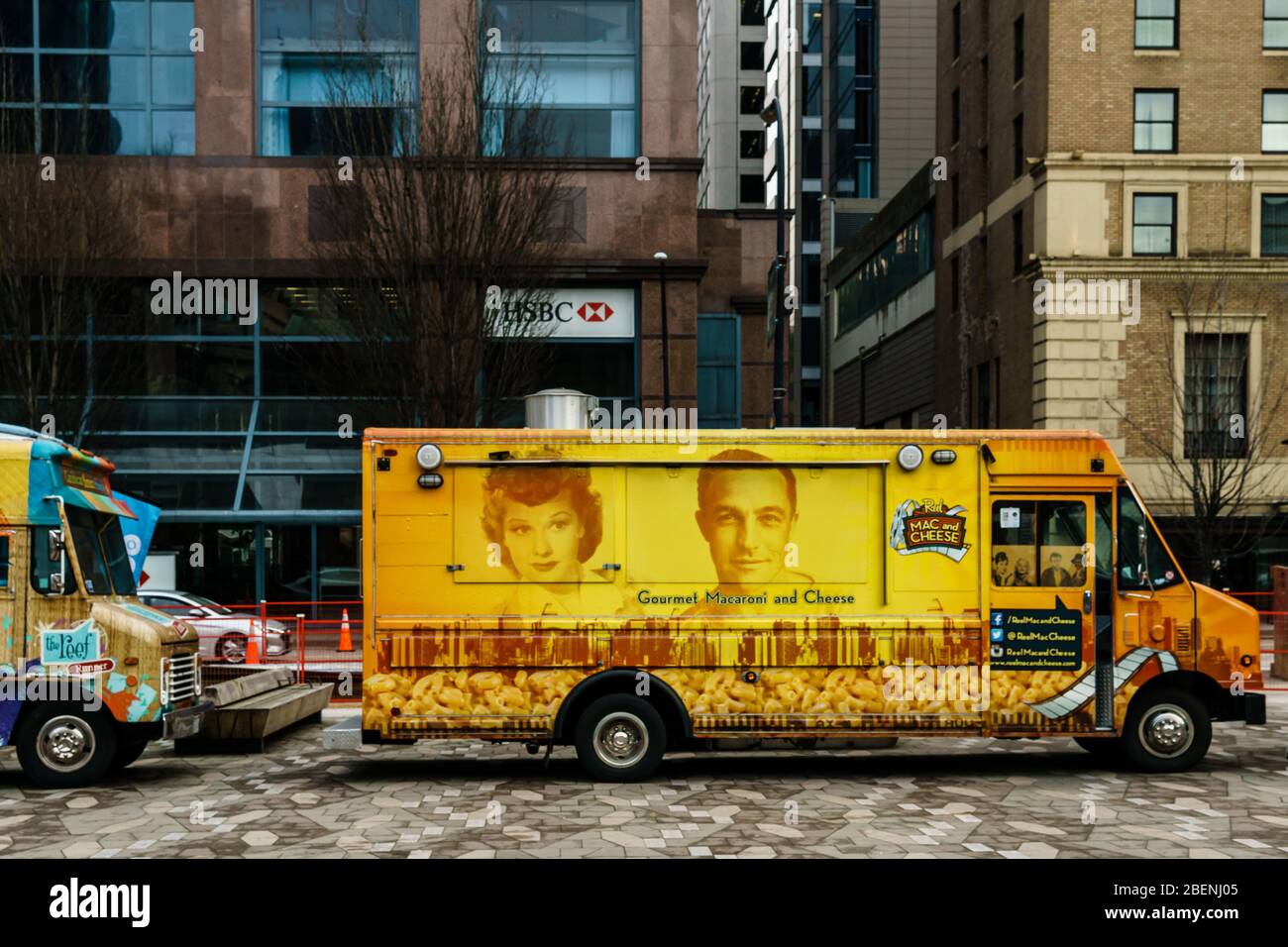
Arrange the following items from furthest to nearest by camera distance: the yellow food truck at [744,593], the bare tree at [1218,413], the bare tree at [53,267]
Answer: the bare tree at [1218,413], the bare tree at [53,267], the yellow food truck at [744,593]

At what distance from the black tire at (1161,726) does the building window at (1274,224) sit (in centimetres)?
2329

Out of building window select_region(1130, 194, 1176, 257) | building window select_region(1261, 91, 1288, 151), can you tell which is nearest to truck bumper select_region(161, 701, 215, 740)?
building window select_region(1130, 194, 1176, 257)

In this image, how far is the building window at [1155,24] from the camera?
2950cm

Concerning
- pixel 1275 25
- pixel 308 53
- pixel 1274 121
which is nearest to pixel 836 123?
pixel 1275 25

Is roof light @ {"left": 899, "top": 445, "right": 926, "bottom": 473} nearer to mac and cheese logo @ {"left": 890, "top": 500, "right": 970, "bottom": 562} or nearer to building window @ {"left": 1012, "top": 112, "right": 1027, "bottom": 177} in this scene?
mac and cheese logo @ {"left": 890, "top": 500, "right": 970, "bottom": 562}

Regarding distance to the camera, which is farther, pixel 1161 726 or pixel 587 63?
pixel 587 63

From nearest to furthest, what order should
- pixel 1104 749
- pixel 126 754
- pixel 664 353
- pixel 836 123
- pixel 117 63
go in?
pixel 126 754
pixel 1104 749
pixel 664 353
pixel 117 63
pixel 836 123

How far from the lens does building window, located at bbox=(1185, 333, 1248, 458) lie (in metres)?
26.8

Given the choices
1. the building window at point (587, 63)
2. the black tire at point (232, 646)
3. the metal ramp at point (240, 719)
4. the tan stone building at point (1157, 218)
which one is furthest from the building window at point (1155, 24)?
the metal ramp at point (240, 719)

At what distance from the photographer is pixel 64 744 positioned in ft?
32.8

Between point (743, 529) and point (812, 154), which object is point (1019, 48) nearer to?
point (743, 529)

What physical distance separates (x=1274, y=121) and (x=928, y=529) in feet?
84.2

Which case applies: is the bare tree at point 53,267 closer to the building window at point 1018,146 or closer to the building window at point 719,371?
the building window at point 719,371
